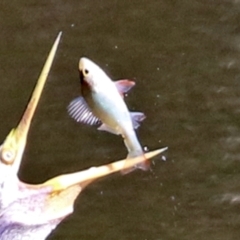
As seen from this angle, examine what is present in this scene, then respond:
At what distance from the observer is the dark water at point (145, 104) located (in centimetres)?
157

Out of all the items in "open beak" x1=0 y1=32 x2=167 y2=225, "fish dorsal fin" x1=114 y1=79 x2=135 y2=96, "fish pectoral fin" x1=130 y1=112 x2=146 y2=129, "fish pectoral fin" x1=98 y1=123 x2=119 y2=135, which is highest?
"fish dorsal fin" x1=114 y1=79 x2=135 y2=96

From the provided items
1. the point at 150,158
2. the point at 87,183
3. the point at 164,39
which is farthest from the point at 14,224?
the point at 164,39

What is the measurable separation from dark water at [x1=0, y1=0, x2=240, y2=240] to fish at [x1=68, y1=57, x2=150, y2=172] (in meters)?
0.01

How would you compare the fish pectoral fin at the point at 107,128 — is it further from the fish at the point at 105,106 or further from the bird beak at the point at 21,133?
the bird beak at the point at 21,133

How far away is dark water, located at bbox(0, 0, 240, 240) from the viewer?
157cm

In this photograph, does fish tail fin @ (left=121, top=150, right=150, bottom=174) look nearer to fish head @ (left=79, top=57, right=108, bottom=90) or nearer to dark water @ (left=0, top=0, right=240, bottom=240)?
dark water @ (left=0, top=0, right=240, bottom=240)

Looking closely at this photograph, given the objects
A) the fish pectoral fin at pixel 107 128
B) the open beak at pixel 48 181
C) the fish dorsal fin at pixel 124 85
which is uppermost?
the fish dorsal fin at pixel 124 85

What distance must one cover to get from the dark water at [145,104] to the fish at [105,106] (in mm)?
14

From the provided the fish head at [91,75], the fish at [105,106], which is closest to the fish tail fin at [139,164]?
the fish at [105,106]

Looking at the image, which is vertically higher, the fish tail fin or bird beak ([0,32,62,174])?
bird beak ([0,32,62,174])

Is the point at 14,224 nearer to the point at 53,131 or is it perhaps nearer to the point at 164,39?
the point at 53,131

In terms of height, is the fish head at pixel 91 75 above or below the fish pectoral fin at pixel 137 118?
above

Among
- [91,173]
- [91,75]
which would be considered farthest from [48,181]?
[91,75]

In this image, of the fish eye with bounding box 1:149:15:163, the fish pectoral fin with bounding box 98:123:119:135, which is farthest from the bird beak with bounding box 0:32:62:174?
the fish pectoral fin with bounding box 98:123:119:135
